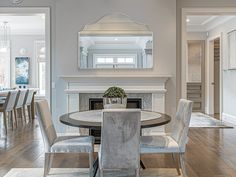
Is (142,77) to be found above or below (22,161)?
above

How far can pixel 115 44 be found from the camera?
18.8 feet

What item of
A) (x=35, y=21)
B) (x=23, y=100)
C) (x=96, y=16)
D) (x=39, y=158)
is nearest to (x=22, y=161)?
(x=39, y=158)

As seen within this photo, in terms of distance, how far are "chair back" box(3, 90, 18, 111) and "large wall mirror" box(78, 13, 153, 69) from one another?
6.80ft

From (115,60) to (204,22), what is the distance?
4.68 metres

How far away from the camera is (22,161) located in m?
4.16

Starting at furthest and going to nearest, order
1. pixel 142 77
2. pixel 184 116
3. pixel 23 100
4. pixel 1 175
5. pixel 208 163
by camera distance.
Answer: pixel 23 100, pixel 142 77, pixel 208 163, pixel 1 175, pixel 184 116

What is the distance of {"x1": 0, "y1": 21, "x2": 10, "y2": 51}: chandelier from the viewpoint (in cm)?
963

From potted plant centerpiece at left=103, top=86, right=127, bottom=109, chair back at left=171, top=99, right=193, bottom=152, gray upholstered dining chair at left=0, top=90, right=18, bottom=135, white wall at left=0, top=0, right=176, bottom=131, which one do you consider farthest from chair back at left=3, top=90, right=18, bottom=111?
chair back at left=171, top=99, right=193, bottom=152

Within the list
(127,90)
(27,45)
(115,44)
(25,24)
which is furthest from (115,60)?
(27,45)

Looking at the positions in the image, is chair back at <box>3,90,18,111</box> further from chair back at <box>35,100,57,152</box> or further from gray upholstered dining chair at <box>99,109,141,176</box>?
gray upholstered dining chair at <box>99,109,141,176</box>

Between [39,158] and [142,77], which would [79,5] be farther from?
[39,158]

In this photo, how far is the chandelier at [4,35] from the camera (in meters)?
9.63

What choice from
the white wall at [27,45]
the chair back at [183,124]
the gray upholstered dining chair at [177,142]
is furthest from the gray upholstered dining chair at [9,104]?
the chair back at [183,124]

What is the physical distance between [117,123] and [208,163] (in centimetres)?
183
